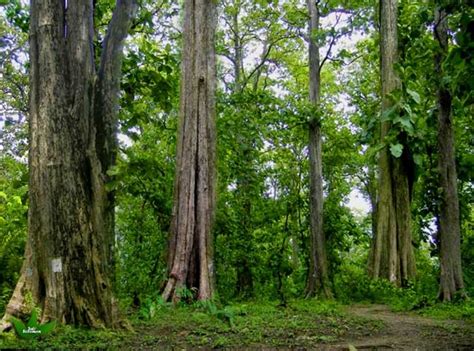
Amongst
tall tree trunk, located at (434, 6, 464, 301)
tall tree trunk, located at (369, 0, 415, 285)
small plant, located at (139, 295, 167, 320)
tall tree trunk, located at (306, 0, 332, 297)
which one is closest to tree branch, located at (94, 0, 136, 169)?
small plant, located at (139, 295, 167, 320)

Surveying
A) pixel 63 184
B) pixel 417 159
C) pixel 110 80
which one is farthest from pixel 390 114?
pixel 63 184

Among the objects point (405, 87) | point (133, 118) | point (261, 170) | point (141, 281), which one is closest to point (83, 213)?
point (133, 118)

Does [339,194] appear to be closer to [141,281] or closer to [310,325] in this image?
[141,281]

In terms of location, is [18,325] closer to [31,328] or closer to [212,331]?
[31,328]

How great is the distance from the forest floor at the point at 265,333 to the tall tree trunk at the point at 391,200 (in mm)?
2668

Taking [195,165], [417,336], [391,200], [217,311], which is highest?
[195,165]

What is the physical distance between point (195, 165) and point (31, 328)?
4.43 meters

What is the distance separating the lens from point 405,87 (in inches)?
432

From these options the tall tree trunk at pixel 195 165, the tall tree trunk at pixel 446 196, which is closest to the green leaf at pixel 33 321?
the tall tree trunk at pixel 195 165

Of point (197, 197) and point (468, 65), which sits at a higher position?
point (468, 65)

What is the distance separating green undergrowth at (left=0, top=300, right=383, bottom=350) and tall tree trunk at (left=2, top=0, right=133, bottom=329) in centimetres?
39

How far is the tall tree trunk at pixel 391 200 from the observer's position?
1091 centimetres

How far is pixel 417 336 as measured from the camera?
592 cm

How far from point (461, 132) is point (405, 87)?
3.46m
